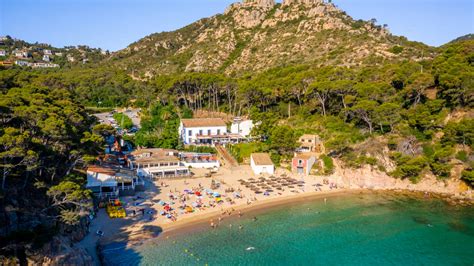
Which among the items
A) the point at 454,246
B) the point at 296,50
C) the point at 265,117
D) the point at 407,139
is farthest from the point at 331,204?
the point at 296,50

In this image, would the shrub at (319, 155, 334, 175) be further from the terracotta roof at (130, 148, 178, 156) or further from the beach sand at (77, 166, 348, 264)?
the terracotta roof at (130, 148, 178, 156)

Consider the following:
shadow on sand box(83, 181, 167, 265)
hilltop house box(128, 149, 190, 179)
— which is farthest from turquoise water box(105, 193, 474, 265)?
hilltop house box(128, 149, 190, 179)

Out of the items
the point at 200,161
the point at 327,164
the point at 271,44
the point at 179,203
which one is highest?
the point at 271,44

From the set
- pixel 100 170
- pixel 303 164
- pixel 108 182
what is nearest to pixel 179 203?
pixel 108 182

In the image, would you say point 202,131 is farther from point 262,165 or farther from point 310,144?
point 310,144

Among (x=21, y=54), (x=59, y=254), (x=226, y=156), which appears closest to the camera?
(x=59, y=254)

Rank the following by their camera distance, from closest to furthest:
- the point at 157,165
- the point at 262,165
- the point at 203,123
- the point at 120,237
→ the point at 120,237
the point at 157,165
the point at 262,165
the point at 203,123

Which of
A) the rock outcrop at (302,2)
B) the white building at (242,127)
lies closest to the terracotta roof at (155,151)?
the white building at (242,127)
